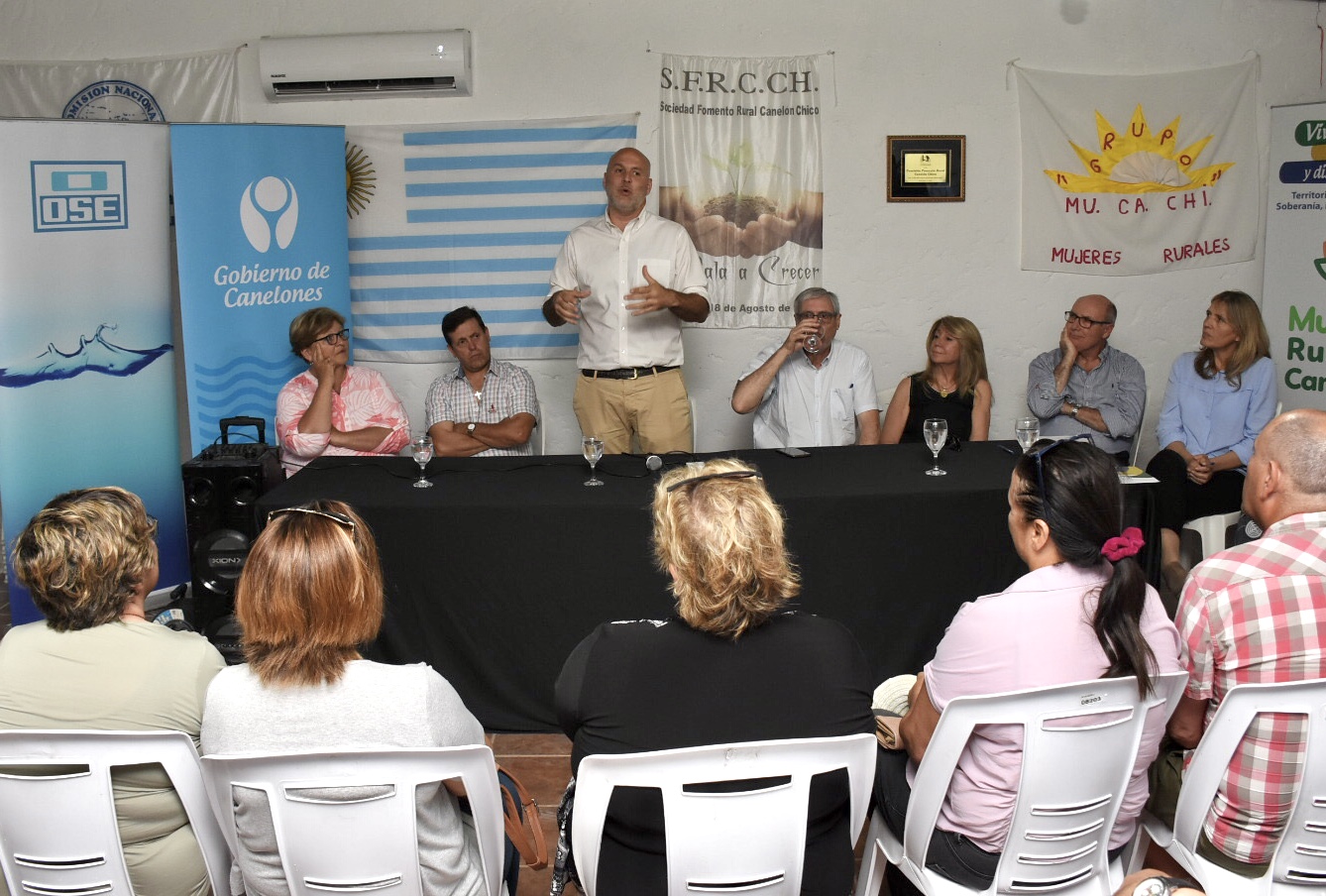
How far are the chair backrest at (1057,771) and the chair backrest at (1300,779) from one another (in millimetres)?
91

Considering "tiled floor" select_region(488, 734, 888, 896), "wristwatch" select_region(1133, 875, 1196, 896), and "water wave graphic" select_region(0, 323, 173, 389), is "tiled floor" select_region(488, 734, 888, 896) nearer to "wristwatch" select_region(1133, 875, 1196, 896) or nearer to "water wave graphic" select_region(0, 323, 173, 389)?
"wristwatch" select_region(1133, 875, 1196, 896)

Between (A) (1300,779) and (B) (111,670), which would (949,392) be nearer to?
(A) (1300,779)

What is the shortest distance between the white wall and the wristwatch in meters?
4.04

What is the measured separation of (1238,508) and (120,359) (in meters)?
4.33

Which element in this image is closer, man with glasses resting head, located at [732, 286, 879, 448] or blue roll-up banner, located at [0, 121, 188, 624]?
blue roll-up banner, located at [0, 121, 188, 624]

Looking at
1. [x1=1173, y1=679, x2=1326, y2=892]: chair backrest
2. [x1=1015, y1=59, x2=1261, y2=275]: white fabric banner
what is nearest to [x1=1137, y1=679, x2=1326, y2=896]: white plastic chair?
[x1=1173, y1=679, x2=1326, y2=892]: chair backrest

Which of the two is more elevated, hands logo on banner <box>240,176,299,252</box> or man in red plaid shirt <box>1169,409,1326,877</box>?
hands logo on banner <box>240,176,299,252</box>

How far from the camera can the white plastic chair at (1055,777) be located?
1819 mm

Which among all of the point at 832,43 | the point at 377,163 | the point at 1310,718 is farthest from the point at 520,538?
the point at 832,43

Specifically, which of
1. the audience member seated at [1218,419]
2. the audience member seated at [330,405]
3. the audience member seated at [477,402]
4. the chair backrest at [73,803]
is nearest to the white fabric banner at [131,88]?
the audience member seated at [330,405]

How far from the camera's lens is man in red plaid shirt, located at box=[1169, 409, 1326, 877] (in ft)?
6.23

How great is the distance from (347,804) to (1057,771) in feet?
3.57

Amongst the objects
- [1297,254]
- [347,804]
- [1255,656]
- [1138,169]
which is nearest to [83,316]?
[347,804]

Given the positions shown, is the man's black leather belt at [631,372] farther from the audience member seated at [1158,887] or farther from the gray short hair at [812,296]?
the audience member seated at [1158,887]
